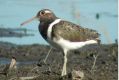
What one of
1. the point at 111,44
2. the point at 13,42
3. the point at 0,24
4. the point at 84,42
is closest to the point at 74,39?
the point at 84,42

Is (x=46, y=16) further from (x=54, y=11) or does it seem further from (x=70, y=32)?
(x=54, y=11)

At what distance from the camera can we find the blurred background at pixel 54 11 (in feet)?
52.4

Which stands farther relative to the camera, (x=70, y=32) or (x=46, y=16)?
(x=46, y=16)

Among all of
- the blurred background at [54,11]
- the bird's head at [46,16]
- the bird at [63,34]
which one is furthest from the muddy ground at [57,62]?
the bird's head at [46,16]

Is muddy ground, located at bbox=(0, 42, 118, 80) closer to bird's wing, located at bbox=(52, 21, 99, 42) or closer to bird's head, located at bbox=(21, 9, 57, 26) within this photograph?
bird's wing, located at bbox=(52, 21, 99, 42)

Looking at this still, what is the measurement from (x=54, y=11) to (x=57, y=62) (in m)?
6.38

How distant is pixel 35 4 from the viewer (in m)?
20.2

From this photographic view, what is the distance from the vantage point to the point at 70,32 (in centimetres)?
1006

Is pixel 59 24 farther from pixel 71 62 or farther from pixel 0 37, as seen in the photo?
pixel 0 37

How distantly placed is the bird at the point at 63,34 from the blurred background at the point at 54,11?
10.0 ft

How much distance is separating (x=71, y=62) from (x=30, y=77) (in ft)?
8.98

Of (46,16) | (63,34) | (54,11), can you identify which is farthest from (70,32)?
(54,11)

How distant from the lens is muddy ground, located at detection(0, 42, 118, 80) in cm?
1027

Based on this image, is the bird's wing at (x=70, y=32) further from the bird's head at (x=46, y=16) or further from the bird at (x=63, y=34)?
the bird's head at (x=46, y=16)
